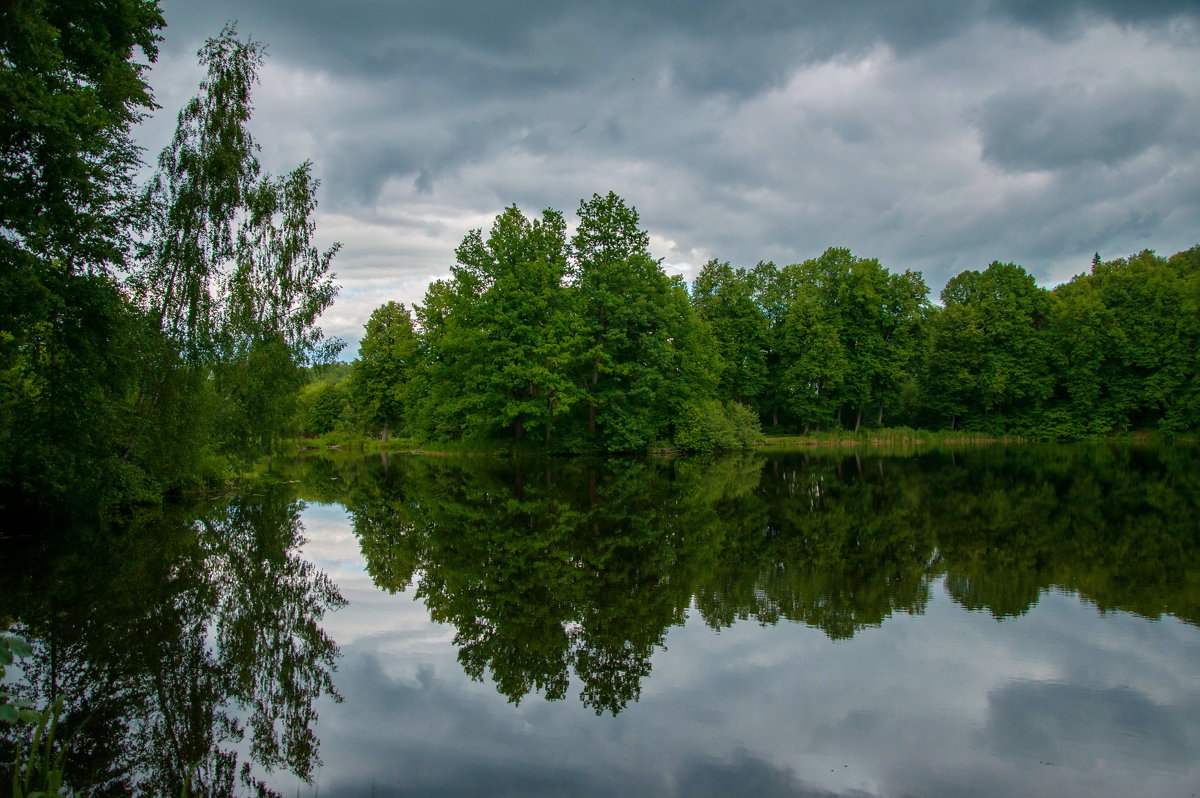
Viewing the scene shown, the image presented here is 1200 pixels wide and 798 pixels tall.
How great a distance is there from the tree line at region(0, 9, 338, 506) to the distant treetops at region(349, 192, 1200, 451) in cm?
1409

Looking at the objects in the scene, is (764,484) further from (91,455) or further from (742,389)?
(742,389)

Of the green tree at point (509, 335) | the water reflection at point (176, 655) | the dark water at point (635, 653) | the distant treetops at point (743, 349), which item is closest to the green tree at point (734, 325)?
the distant treetops at point (743, 349)

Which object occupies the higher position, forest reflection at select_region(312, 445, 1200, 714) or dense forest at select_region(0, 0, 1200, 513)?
dense forest at select_region(0, 0, 1200, 513)

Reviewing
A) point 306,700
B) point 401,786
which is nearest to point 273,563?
point 306,700

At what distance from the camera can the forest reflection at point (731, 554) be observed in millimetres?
8234

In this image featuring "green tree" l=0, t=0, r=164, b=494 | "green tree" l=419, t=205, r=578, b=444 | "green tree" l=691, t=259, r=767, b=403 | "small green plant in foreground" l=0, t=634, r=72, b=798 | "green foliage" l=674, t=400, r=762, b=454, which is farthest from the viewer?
"green tree" l=691, t=259, r=767, b=403

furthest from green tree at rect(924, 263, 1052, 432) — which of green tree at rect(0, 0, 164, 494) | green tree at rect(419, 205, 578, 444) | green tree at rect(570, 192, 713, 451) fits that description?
green tree at rect(0, 0, 164, 494)

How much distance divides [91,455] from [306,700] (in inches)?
382

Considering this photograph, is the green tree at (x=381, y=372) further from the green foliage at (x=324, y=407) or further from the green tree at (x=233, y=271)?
the green tree at (x=233, y=271)

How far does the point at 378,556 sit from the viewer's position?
13109 mm

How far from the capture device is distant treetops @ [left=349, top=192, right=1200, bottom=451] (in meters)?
36.5

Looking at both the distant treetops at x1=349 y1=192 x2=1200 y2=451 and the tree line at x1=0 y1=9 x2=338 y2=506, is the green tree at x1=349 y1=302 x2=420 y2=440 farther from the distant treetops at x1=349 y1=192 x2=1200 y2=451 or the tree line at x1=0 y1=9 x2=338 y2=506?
the tree line at x1=0 y1=9 x2=338 y2=506

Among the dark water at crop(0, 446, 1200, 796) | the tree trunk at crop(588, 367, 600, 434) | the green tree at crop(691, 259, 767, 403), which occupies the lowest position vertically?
the dark water at crop(0, 446, 1200, 796)

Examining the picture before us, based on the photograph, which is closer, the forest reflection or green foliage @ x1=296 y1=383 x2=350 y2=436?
the forest reflection
